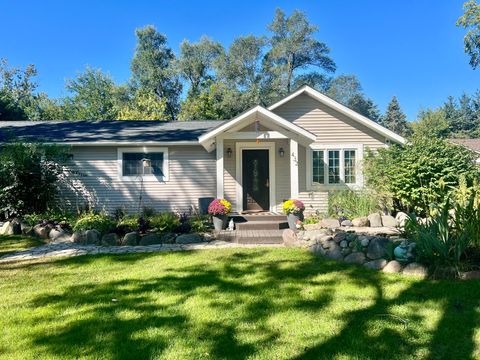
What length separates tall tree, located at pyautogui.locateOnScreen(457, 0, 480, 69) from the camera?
19.1 metres

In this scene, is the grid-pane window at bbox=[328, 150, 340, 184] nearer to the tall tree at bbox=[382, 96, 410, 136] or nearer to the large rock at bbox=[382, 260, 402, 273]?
the large rock at bbox=[382, 260, 402, 273]

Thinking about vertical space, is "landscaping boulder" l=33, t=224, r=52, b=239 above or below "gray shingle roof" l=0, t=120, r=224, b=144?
below

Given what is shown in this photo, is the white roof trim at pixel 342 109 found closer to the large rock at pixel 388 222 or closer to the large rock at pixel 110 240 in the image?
the large rock at pixel 388 222

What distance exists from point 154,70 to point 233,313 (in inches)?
1405

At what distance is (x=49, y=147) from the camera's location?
10477 millimetres

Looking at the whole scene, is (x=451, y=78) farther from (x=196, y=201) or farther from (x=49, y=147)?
(x=49, y=147)

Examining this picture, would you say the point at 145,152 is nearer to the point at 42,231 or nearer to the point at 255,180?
the point at 255,180

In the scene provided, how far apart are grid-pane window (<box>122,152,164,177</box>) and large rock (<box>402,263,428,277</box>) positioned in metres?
8.42

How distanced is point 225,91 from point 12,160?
24.1 metres

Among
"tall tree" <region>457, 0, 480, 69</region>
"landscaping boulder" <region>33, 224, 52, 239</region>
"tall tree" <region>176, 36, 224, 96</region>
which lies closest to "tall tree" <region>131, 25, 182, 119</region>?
"tall tree" <region>176, 36, 224, 96</region>

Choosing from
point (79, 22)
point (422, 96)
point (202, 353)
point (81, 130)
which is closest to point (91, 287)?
point (202, 353)

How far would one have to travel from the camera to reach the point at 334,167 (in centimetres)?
1211

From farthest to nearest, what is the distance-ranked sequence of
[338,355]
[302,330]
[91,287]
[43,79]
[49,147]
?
[43,79] → [49,147] → [91,287] → [302,330] → [338,355]

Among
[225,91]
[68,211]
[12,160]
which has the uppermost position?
[225,91]
